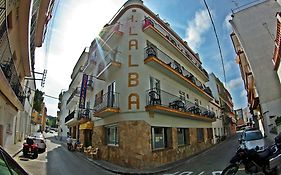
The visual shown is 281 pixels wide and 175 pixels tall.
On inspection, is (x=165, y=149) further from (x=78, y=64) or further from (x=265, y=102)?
(x=78, y=64)

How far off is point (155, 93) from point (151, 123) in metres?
2.06

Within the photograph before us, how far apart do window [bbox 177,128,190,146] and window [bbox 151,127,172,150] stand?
1809mm

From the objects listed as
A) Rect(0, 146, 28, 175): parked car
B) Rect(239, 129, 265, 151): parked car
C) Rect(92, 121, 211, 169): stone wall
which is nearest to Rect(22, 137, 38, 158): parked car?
Rect(92, 121, 211, 169): stone wall

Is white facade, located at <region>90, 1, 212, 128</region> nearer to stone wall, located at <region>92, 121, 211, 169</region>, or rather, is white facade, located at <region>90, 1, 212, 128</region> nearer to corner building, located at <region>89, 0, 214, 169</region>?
corner building, located at <region>89, 0, 214, 169</region>

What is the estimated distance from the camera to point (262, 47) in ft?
61.3

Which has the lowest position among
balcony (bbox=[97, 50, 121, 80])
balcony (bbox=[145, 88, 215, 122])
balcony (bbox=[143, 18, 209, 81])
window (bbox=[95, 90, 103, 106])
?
balcony (bbox=[145, 88, 215, 122])

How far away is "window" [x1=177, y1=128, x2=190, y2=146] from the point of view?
16.1 metres

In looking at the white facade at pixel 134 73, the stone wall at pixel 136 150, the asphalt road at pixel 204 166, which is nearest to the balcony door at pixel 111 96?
the white facade at pixel 134 73

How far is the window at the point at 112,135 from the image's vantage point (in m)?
13.8

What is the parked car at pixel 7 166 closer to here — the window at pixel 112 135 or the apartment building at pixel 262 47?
the window at pixel 112 135

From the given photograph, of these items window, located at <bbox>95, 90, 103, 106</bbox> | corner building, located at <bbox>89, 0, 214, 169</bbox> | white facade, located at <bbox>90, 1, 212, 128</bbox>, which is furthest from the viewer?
window, located at <bbox>95, 90, 103, 106</bbox>

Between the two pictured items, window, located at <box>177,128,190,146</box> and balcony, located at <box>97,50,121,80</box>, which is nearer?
balcony, located at <box>97,50,121,80</box>

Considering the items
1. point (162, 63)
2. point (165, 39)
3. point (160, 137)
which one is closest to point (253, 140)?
point (160, 137)

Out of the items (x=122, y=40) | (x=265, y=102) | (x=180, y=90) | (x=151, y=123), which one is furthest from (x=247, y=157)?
(x=265, y=102)
